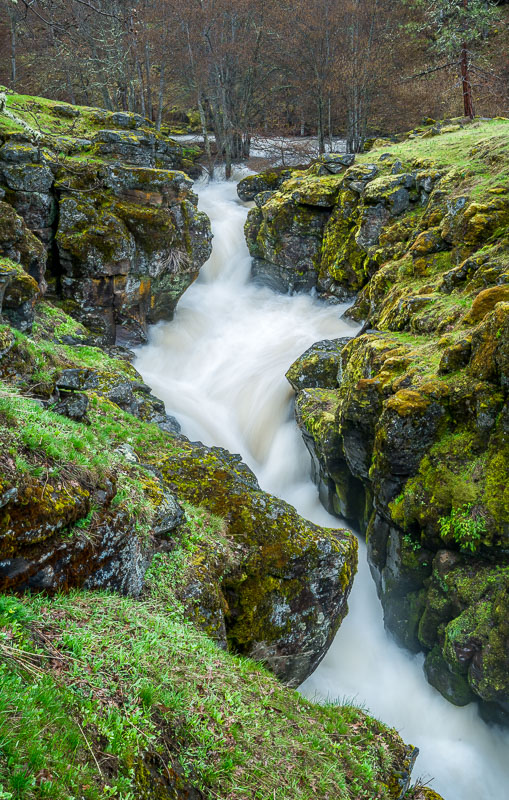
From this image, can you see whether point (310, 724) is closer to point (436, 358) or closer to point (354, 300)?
point (436, 358)

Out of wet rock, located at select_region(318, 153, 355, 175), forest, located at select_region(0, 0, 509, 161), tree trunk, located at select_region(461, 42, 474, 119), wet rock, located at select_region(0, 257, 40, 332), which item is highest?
forest, located at select_region(0, 0, 509, 161)

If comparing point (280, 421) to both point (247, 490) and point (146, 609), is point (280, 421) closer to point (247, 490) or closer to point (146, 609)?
point (247, 490)

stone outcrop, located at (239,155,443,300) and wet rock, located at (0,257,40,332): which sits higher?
stone outcrop, located at (239,155,443,300)

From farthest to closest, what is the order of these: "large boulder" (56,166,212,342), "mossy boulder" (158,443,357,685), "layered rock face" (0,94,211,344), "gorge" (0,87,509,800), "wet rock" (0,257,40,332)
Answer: "large boulder" (56,166,212,342), "layered rock face" (0,94,211,344), "wet rock" (0,257,40,332), "mossy boulder" (158,443,357,685), "gorge" (0,87,509,800)

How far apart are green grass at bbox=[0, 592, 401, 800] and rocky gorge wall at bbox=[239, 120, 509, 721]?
11.6 feet

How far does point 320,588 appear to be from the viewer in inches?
260

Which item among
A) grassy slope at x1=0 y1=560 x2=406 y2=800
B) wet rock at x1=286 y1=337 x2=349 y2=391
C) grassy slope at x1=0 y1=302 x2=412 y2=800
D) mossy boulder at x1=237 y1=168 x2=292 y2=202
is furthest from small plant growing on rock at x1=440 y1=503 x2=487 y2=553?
mossy boulder at x1=237 y1=168 x2=292 y2=202

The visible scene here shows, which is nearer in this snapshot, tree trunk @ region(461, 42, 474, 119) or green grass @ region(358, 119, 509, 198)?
green grass @ region(358, 119, 509, 198)

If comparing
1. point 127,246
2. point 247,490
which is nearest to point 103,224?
point 127,246

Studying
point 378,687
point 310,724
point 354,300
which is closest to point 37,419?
point 310,724

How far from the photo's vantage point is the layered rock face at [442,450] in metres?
7.00

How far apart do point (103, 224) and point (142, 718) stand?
44.9 feet

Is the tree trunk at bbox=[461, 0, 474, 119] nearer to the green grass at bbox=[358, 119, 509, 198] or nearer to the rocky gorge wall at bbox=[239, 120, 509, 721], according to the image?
the green grass at bbox=[358, 119, 509, 198]

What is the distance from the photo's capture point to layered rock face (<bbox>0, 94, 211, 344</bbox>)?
41.0ft
